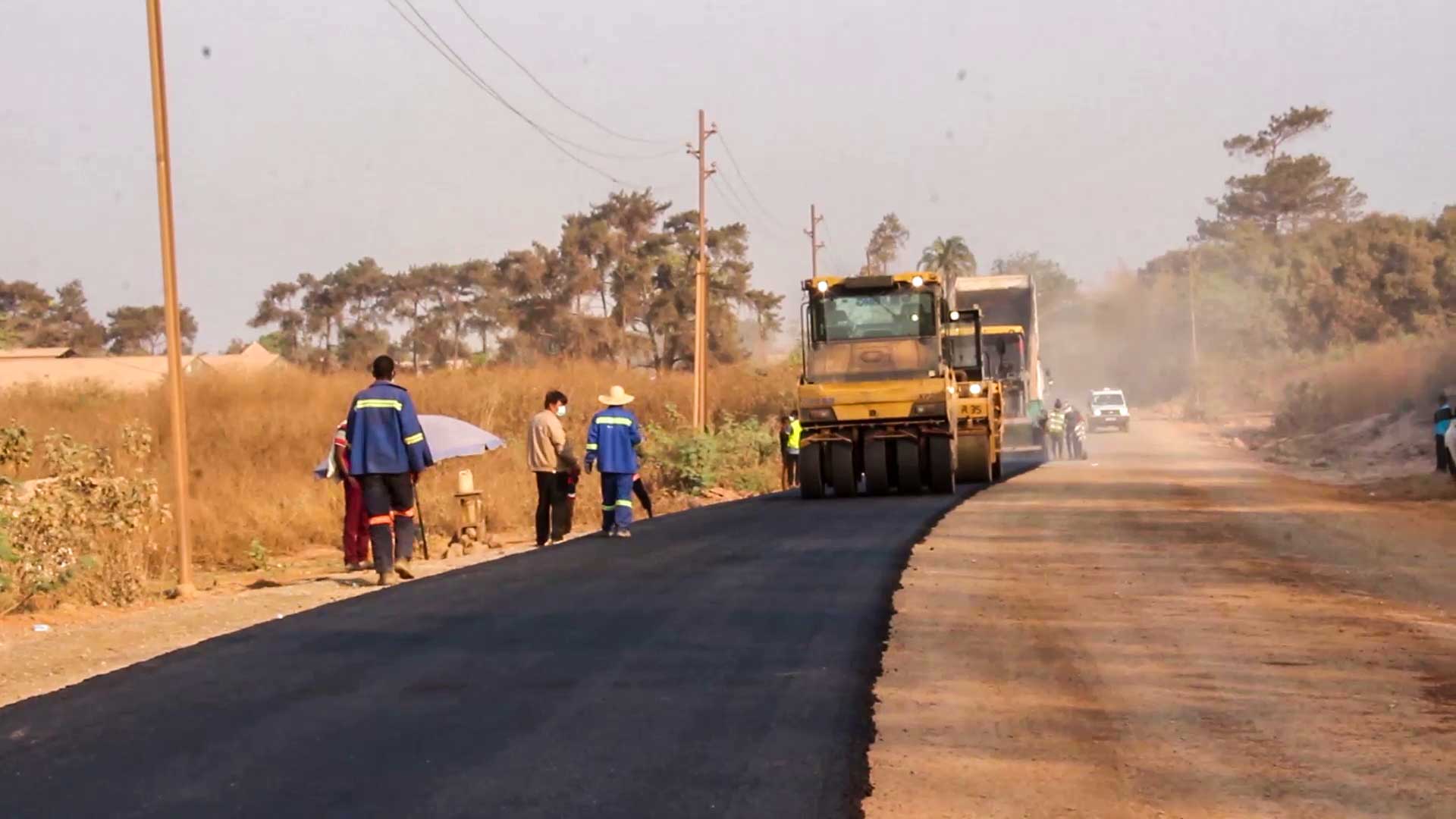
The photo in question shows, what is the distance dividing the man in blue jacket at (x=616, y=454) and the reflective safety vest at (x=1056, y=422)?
26.7 metres

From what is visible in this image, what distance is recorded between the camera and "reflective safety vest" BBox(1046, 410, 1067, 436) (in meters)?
43.8

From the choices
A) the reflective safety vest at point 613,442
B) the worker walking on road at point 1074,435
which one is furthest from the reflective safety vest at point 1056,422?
the reflective safety vest at point 613,442

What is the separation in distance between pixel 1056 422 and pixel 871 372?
67.1 feet

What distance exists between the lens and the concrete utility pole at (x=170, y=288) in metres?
15.7

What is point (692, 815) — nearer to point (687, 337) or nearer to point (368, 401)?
point (368, 401)

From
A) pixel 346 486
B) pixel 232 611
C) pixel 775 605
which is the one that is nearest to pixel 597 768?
pixel 775 605

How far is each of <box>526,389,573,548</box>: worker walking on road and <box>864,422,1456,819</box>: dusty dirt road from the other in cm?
428

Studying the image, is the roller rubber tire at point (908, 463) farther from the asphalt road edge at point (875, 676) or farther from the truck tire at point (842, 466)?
the asphalt road edge at point (875, 676)

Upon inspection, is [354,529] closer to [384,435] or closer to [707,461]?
[384,435]

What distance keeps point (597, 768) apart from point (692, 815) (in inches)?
32.4

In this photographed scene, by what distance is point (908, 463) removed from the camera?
25.1m

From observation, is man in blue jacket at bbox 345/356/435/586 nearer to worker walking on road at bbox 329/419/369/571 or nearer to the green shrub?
worker walking on road at bbox 329/419/369/571

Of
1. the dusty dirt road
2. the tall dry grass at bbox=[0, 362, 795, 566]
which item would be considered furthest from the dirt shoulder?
the tall dry grass at bbox=[0, 362, 795, 566]

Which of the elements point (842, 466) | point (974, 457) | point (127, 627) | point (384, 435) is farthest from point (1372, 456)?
point (127, 627)
